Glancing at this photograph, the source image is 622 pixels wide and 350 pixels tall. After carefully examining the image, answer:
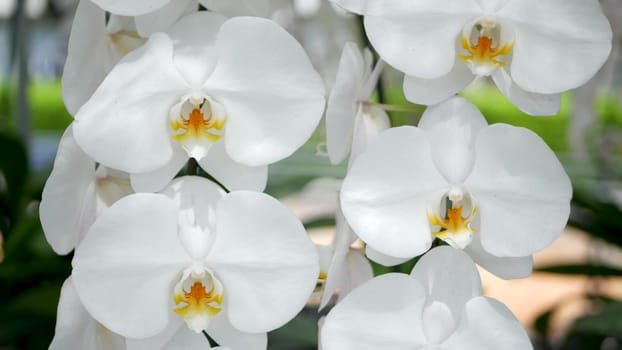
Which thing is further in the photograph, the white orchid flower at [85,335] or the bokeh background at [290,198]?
the bokeh background at [290,198]

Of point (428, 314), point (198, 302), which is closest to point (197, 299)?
point (198, 302)

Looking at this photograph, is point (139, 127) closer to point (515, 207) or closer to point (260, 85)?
point (260, 85)

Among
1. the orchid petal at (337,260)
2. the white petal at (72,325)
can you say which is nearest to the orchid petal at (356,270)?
the orchid petal at (337,260)

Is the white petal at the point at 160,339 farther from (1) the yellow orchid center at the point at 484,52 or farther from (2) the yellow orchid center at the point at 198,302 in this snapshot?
(1) the yellow orchid center at the point at 484,52

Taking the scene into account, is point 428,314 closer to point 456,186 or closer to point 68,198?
point 456,186

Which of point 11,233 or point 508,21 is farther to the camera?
point 11,233

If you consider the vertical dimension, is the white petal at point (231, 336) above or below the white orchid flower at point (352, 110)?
below

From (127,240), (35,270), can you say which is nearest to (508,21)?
(127,240)

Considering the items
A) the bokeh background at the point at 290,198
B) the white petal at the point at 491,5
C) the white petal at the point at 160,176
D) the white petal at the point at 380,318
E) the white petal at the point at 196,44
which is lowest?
the bokeh background at the point at 290,198
